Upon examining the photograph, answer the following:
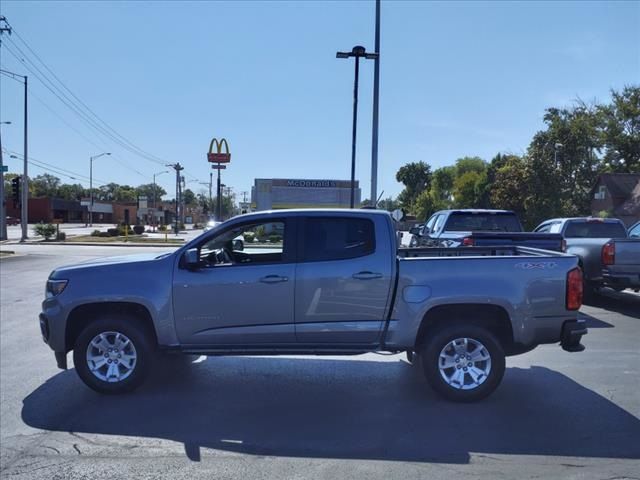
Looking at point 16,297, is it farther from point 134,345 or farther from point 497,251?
point 497,251

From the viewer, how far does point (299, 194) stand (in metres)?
40.0

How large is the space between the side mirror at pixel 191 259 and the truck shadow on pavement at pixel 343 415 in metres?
1.37

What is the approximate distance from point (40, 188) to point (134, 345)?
14159cm

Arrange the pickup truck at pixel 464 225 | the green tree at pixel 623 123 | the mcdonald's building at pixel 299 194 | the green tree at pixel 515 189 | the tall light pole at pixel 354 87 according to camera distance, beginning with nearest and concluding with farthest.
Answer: the pickup truck at pixel 464 225 → the tall light pole at pixel 354 87 → the green tree at pixel 515 189 → the mcdonald's building at pixel 299 194 → the green tree at pixel 623 123

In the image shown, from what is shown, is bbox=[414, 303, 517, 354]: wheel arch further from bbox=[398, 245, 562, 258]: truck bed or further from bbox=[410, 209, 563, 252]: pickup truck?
bbox=[410, 209, 563, 252]: pickup truck

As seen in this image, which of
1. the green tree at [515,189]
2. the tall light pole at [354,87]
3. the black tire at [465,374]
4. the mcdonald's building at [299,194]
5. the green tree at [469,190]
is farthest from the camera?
the green tree at [469,190]

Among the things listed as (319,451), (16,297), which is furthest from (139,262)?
(16,297)

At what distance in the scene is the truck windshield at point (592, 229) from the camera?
13.1 m

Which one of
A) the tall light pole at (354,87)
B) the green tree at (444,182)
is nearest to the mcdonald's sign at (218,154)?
the tall light pole at (354,87)

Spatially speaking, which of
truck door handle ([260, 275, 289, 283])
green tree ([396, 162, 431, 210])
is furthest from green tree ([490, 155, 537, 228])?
green tree ([396, 162, 431, 210])

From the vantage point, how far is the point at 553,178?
1435 inches

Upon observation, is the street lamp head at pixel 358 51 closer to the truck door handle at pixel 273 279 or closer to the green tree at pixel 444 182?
the truck door handle at pixel 273 279

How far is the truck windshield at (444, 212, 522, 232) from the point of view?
1255 cm

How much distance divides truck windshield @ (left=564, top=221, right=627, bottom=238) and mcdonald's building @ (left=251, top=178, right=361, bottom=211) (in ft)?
86.9
